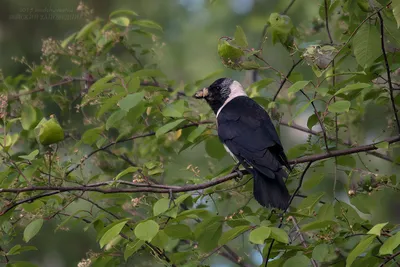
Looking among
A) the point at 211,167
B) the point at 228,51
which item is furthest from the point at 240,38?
the point at 211,167

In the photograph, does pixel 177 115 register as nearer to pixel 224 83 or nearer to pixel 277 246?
pixel 277 246

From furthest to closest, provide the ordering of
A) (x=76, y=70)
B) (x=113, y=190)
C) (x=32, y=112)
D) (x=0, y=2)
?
(x=0, y=2)
(x=76, y=70)
(x=32, y=112)
(x=113, y=190)

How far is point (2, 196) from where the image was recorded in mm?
3555

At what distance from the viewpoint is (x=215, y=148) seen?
4547 millimetres


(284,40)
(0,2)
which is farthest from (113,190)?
(0,2)

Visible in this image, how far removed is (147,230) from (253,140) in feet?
5.24

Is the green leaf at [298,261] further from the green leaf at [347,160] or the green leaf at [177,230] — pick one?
the green leaf at [347,160]

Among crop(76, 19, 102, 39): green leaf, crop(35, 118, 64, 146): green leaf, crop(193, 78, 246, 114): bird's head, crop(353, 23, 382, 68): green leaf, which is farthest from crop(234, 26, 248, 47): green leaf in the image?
crop(193, 78, 246, 114): bird's head

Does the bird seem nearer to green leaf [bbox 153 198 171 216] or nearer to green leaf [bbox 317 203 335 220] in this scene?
green leaf [bbox 317 203 335 220]

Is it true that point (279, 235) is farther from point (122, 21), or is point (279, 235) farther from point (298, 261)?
point (122, 21)

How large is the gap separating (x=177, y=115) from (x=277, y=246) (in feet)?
3.12

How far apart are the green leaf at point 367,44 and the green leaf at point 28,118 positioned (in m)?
1.96

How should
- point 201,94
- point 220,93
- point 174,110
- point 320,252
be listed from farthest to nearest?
point 220,93
point 201,94
point 174,110
point 320,252

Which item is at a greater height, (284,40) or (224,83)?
(284,40)
